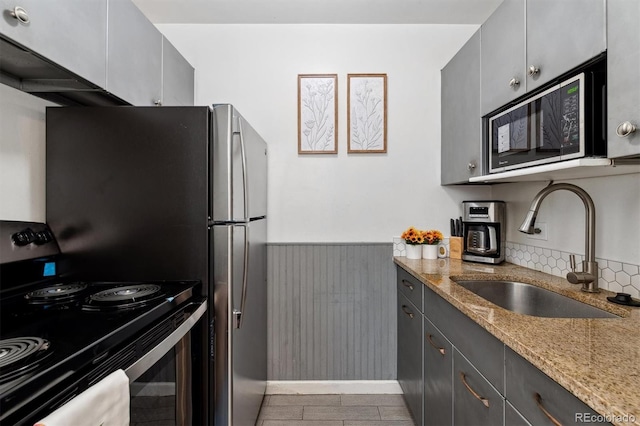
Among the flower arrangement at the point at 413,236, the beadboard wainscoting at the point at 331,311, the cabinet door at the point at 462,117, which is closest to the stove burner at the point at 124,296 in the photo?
the beadboard wainscoting at the point at 331,311

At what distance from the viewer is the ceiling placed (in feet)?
6.73

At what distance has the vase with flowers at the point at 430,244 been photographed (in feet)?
7.09

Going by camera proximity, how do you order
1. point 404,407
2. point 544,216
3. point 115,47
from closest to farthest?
point 115,47
point 544,216
point 404,407

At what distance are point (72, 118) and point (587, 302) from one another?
228 cm

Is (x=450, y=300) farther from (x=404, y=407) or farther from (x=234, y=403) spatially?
(x=404, y=407)

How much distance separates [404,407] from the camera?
2043mm

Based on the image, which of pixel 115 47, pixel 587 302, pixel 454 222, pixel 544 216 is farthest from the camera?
pixel 454 222

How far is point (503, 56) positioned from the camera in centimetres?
151

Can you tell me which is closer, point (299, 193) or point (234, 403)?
point (234, 403)

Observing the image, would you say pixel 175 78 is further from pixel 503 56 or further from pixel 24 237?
pixel 503 56

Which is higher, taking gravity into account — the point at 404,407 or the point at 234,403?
the point at 234,403

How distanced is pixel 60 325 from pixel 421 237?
194 cm

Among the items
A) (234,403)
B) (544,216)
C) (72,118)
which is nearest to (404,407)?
(234,403)

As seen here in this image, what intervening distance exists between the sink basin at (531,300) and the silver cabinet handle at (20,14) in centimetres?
199
